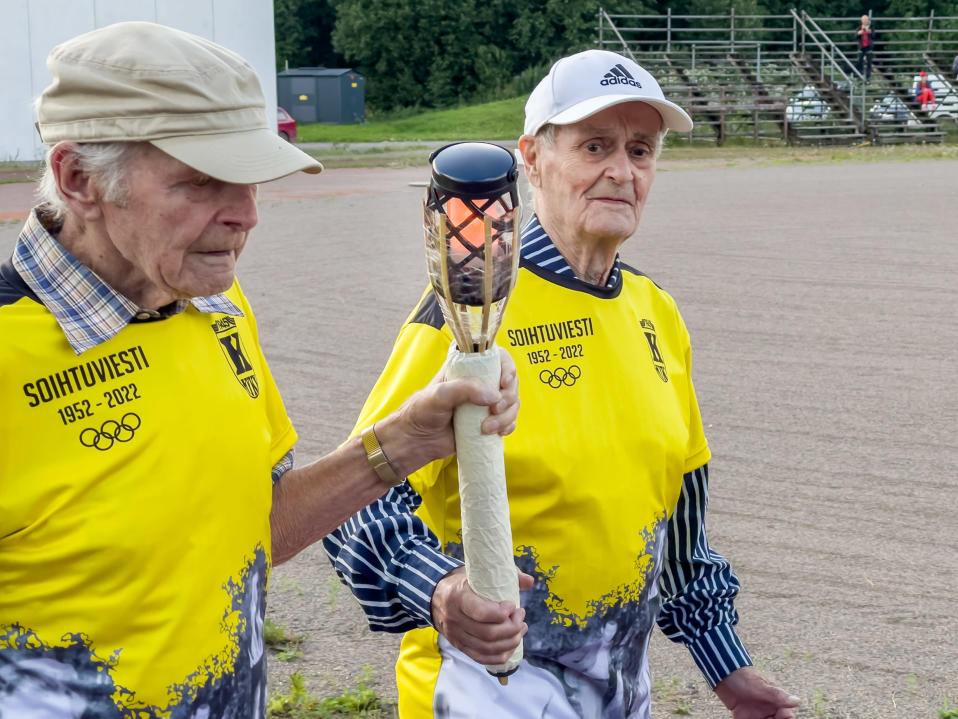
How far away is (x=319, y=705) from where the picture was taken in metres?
4.39

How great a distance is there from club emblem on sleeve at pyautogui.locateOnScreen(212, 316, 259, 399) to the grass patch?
2157 mm

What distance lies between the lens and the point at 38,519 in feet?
6.80

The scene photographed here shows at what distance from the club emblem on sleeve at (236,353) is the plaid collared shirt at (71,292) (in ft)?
0.63

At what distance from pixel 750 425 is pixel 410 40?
51.8 meters

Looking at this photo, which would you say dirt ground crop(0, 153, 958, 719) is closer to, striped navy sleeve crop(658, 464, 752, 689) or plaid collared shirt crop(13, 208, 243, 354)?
striped navy sleeve crop(658, 464, 752, 689)

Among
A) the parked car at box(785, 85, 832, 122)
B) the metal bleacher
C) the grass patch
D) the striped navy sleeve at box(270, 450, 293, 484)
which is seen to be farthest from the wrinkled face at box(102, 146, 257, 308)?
the parked car at box(785, 85, 832, 122)

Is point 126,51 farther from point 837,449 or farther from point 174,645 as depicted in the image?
point 837,449

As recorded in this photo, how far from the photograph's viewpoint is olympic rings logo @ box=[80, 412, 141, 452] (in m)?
2.11

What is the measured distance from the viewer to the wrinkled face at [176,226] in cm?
214

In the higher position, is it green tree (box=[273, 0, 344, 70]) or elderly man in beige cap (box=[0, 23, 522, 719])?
elderly man in beige cap (box=[0, 23, 522, 719])

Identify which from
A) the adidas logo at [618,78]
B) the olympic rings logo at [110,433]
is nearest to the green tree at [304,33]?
the adidas logo at [618,78]

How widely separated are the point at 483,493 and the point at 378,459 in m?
0.57

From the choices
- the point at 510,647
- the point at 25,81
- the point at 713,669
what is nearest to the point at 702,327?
the point at 713,669

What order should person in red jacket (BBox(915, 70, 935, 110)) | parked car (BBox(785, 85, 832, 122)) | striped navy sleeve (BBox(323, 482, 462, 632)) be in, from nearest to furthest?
striped navy sleeve (BBox(323, 482, 462, 632)) → parked car (BBox(785, 85, 832, 122)) → person in red jacket (BBox(915, 70, 935, 110))
